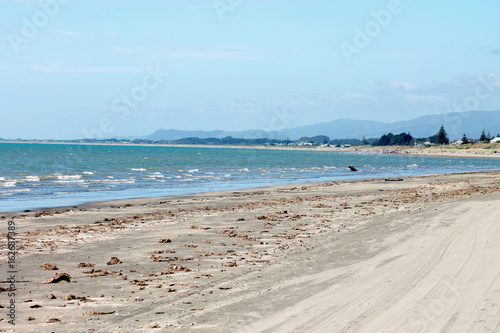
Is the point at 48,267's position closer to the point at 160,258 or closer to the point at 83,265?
the point at 83,265

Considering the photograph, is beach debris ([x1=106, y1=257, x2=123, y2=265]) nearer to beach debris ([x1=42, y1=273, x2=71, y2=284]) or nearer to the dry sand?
the dry sand

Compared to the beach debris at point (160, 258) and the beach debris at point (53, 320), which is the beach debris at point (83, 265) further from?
the beach debris at point (53, 320)

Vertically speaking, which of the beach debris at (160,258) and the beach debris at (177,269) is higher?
the beach debris at (177,269)

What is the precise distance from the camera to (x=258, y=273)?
32.0 ft

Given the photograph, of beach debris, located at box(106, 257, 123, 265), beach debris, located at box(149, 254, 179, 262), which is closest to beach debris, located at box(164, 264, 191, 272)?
beach debris, located at box(149, 254, 179, 262)

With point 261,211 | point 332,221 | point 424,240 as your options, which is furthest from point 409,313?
point 261,211

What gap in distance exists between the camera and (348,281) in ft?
29.8

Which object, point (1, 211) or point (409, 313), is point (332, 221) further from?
point (1, 211)

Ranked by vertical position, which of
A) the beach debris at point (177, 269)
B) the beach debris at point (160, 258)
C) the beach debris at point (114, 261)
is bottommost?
the beach debris at point (160, 258)

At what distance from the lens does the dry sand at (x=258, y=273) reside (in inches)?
277

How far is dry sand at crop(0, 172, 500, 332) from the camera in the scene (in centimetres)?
705

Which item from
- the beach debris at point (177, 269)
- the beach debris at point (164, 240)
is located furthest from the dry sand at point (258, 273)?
the beach debris at point (164, 240)

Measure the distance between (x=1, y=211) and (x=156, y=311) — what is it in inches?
629

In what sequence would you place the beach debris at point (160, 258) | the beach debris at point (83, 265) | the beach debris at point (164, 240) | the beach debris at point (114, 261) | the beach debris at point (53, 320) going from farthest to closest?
1. the beach debris at point (164, 240)
2. the beach debris at point (160, 258)
3. the beach debris at point (114, 261)
4. the beach debris at point (83, 265)
5. the beach debris at point (53, 320)
